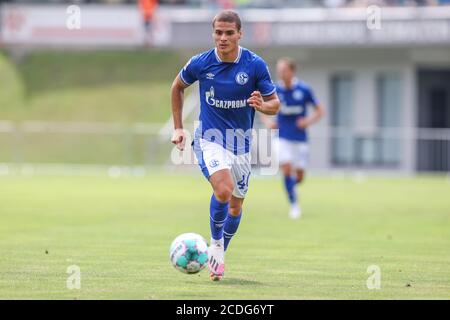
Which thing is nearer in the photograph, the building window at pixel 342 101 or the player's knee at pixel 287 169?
the player's knee at pixel 287 169

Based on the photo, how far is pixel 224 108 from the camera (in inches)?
422

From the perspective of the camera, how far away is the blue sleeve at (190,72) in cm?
1070

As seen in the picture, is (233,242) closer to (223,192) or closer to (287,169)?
(223,192)

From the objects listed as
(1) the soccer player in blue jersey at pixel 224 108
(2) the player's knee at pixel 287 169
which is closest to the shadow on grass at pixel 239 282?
(1) the soccer player in blue jersey at pixel 224 108

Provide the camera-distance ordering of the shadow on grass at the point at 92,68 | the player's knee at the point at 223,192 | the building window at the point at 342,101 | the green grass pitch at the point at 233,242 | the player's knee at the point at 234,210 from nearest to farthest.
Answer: the green grass pitch at the point at 233,242 → the player's knee at the point at 223,192 → the player's knee at the point at 234,210 → the building window at the point at 342,101 → the shadow on grass at the point at 92,68

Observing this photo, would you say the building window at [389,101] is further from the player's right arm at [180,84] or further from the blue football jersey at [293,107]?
the player's right arm at [180,84]

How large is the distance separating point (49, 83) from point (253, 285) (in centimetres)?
3398

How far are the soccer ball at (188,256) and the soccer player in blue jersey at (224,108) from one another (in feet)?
1.03

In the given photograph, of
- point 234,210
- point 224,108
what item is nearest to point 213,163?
point 224,108

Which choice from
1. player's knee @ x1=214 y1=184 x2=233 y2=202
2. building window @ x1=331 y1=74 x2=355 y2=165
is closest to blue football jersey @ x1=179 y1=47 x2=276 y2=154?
player's knee @ x1=214 y1=184 x2=233 y2=202

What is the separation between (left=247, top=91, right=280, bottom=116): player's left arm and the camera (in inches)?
400

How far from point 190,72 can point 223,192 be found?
4.18ft

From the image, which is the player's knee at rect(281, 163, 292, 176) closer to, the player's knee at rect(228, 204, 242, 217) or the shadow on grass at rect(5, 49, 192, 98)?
the player's knee at rect(228, 204, 242, 217)

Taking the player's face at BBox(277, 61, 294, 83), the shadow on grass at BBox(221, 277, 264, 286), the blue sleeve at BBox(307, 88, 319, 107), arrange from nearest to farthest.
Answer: the shadow on grass at BBox(221, 277, 264, 286) → the player's face at BBox(277, 61, 294, 83) → the blue sleeve at BBox(307, 88, 319, 107)
